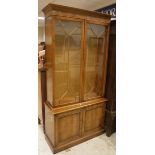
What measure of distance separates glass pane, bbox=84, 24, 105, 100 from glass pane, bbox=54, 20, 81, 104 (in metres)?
0.20

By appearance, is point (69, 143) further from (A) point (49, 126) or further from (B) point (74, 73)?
(B) point (74, 73)

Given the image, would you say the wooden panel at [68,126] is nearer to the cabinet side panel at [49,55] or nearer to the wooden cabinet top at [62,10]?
the cabinet side panel at [49,55]

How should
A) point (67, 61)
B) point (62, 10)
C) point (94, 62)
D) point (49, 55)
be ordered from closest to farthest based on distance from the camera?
point (62, 10)
point (49, 55)
point (67, 61)
point (94, 62)

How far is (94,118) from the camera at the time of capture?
2.71 metres

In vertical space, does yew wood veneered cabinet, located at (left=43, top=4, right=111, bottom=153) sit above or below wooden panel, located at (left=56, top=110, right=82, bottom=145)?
above

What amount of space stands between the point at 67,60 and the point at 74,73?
0.80 ft

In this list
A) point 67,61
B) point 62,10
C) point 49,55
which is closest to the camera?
point 62,10

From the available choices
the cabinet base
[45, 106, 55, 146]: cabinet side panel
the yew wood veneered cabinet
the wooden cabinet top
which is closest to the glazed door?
the yew wood veneered cabinet

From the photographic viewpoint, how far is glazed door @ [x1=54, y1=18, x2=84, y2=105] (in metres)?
2.21

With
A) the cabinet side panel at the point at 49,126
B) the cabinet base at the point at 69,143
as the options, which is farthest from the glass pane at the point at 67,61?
the cabinet base at the point at 69,143

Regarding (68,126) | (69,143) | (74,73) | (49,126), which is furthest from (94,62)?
(69,143)

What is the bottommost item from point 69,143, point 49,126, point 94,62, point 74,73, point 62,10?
point 69,143

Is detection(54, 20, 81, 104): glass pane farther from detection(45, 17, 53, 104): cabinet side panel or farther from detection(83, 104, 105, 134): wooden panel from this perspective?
detection(83, 104, 105, 134): wooden panel
